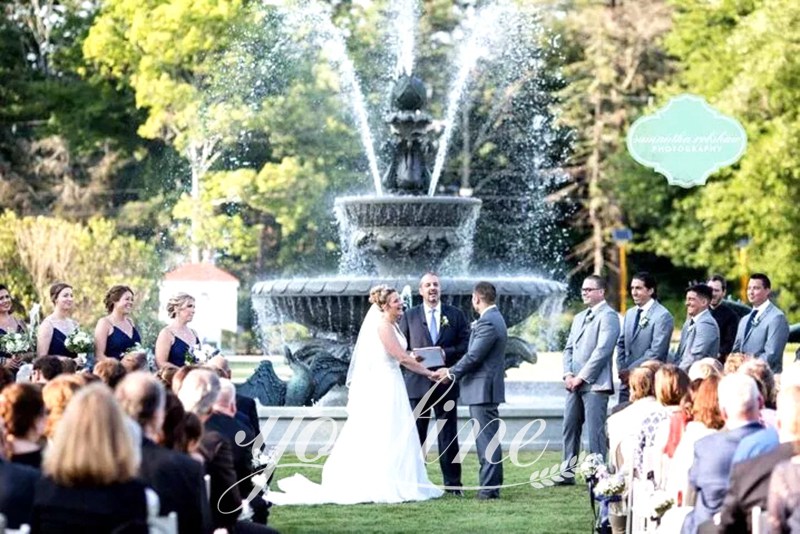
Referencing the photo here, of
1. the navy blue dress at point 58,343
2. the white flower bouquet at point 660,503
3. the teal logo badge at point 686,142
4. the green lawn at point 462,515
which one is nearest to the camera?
the white flower bouquet at point 660,503

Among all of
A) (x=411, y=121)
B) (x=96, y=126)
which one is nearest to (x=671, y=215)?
(x=96, y=126)

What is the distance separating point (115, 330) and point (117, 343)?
103mm

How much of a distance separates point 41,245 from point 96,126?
5256 millimetres

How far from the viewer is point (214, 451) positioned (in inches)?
350

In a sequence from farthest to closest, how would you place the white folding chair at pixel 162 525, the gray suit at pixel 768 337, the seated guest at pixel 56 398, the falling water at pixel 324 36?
the falling water at pixel 324 36 < the gray suit at pixel 768 337 < the seated guest at pixel 56 398 < the white folding chair at pixel 162 525

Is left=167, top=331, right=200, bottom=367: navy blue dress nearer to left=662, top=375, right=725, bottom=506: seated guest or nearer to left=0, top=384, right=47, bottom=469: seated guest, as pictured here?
left=662, top=375, right=725, bottom=506: seated guest

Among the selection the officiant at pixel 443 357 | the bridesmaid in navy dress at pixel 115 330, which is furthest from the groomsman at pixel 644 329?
the bridesmaid in navy dress at pixel 115 330

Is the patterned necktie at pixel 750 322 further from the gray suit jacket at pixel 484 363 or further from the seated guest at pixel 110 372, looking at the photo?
the seated guest at pixel 110 372

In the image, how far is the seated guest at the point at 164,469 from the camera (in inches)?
300

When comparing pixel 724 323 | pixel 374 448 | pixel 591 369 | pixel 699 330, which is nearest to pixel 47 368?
pixel 374 448

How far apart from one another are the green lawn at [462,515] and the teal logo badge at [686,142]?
23.7ft

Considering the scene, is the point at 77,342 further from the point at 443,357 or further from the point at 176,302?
the point at 443,357

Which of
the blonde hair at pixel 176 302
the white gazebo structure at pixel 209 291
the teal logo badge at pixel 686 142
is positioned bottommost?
the white gazebo structure at pixel 209 291

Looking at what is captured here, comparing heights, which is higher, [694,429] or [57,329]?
[694,429]
